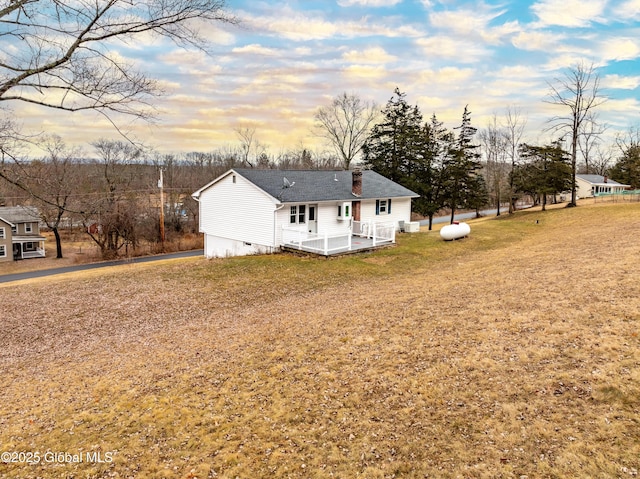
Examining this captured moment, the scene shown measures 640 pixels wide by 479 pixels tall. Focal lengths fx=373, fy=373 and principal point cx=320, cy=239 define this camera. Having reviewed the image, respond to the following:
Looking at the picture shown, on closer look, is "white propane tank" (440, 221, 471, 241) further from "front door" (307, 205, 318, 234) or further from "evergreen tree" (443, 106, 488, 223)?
"evergreen tree" (443, 106, 488, 223)

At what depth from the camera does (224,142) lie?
222 ft

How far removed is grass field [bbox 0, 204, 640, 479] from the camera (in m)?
4.75

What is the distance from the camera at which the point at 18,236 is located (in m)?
45.0

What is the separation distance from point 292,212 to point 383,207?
327 inches

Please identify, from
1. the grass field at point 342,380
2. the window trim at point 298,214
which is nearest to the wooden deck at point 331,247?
the window trim at point 298,214

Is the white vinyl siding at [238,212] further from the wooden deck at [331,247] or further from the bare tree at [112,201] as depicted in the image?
the bare tree at [112,201]

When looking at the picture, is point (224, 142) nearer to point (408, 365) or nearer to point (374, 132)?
point (374, 132)

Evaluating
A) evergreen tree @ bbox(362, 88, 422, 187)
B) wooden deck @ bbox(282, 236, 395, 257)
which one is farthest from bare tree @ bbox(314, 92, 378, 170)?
wooden deck @ bbox(282, 236, 395, 257)

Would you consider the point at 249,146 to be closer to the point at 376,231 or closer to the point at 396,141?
the point at 396,141

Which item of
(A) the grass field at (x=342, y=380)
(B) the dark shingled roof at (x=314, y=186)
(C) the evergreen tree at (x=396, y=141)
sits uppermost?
(C) the evergreen tree at (x=396, y=141)

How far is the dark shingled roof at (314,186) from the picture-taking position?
862 inches

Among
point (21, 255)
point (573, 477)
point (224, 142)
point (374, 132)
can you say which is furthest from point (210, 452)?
point (224, 142)

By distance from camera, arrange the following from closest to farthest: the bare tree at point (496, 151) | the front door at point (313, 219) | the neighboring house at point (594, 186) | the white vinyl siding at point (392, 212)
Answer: the front door at point (313, 219) → the white vinyl siding at point (392, 212) → the bare tree at point (496, 151) → the neighboring house at point (594, 186)

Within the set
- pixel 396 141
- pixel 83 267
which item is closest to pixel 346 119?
pixel 396 141
